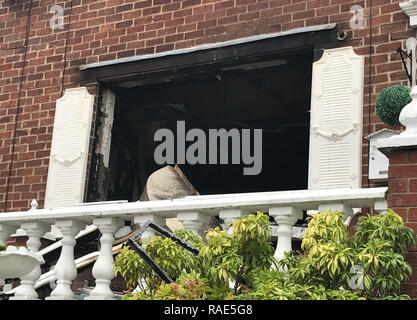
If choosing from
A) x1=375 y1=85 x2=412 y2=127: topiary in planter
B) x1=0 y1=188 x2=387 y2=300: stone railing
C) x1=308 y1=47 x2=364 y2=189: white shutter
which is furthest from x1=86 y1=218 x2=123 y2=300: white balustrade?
x1=308 y1=47 x2=364 y2=189: white shutter

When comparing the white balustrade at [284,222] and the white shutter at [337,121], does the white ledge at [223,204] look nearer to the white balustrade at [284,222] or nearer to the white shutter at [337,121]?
the white balustrade at [284,222]

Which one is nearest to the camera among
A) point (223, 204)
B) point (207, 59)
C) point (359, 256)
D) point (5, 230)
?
point (359, 256)

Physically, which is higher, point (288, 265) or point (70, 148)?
point (70, 148)

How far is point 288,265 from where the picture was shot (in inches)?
167

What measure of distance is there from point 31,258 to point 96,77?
14.7ft

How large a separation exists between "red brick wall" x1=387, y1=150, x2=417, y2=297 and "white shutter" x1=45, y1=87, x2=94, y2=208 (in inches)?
200

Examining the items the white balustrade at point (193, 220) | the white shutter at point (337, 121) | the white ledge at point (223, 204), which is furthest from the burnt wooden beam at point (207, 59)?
the white balustrade at point (193, 220)

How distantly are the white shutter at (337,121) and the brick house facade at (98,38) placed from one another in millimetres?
129

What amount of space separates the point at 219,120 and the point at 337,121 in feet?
12.4

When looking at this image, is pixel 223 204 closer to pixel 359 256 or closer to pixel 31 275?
pixel 359 256

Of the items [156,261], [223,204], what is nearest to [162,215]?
[223,204]

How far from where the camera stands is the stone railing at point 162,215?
178 inches

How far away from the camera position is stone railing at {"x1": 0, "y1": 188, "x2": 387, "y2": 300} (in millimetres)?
4523
